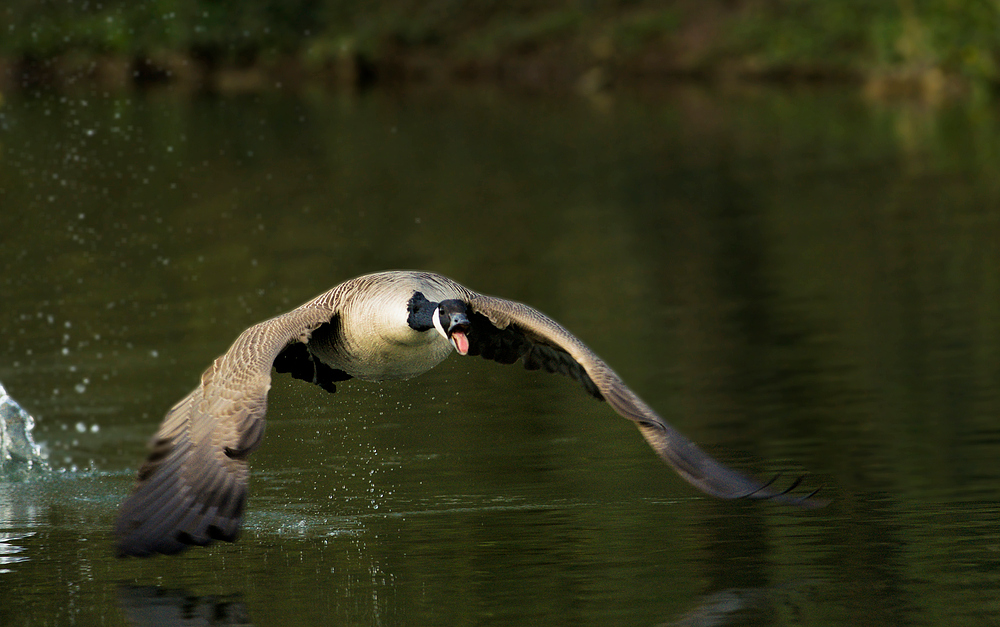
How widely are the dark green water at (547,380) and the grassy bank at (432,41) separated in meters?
12.7

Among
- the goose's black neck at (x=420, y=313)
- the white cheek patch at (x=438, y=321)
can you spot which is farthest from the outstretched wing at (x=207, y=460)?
the white cheek patch at (x=438, y=321)

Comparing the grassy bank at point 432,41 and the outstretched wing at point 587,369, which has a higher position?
the grassy bank at point 432,41

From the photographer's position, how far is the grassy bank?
133ft

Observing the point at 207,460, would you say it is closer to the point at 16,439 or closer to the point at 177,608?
the point at 177,608

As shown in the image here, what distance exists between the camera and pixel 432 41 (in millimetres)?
45156

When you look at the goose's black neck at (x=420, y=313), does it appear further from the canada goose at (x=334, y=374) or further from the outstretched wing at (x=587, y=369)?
the outstretched wing at (x=587, y=369)

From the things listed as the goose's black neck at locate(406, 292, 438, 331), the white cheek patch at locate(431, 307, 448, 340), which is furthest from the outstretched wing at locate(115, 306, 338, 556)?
the white cheek patch at locate(431, 307, 448, 340)

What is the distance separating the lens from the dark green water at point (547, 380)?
7.23 metres

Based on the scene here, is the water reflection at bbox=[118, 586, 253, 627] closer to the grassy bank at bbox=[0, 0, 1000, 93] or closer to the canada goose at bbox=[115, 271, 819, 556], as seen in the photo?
the canada goose at bbox=[115, 271, 819, 556]

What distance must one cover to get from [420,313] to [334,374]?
1.23 m

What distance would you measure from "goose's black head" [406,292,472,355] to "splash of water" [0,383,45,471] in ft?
12.6

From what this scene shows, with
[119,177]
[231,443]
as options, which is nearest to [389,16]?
[119,177]

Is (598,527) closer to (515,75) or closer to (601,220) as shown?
(601,220)

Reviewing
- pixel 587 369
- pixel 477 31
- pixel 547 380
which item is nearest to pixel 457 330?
pixel 587 369
